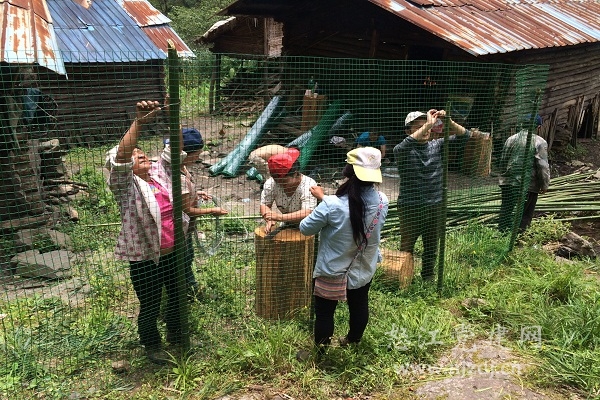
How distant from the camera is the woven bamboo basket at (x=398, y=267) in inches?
178

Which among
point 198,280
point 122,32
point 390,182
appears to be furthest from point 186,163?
point 122,32

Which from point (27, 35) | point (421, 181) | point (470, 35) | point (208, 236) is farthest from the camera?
point (470, 35)

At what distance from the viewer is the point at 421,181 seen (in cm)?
443

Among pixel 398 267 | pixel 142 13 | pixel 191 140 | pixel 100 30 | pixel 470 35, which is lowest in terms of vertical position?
pixel 398 267

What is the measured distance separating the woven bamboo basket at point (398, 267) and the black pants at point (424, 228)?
5.1 inches

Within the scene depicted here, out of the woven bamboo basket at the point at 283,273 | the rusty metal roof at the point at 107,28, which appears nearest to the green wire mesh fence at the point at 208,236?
the woven bamboo basket at the point at 283,273

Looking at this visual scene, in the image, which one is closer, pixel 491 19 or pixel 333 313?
pixel 333 313

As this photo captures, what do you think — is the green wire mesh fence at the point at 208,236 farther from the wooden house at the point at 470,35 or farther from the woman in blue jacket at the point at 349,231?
the wooden house at the point at 470,35

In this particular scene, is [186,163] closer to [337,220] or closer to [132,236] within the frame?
[132,236]

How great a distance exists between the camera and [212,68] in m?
3.20

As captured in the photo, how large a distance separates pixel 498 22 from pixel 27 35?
8.15 meters

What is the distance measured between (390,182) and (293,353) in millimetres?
3753

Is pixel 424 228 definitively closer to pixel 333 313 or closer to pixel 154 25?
pixel 333 313

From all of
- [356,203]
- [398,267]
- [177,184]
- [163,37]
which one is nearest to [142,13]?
[163,37]
